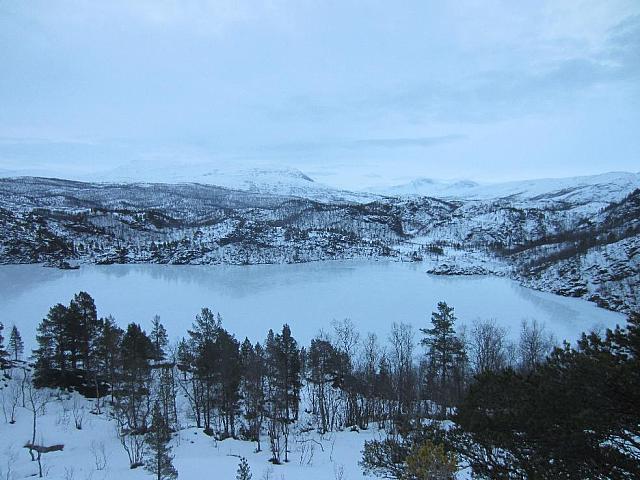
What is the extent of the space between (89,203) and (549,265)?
7457 inches

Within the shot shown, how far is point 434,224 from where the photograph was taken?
185m

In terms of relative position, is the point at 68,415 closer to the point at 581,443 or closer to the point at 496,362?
the point at 581,443

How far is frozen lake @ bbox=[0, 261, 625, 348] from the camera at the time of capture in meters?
48.3

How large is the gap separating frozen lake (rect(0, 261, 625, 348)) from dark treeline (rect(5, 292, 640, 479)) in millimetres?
10633

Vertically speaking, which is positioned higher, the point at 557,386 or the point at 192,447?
the point at 557,386

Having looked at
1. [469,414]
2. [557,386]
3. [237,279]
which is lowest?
[237,279]

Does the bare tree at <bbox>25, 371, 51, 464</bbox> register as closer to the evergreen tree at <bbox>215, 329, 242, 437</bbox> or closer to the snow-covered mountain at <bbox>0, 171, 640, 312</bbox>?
the evergreen tree at <bbox>215, 329, 242, 437</bbox>

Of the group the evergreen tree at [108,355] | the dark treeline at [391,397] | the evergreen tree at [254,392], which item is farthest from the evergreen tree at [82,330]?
the evergreen tree at [254,392]

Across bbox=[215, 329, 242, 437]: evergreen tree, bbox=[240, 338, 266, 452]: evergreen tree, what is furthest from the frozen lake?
bbox=[215, 329, 242, 437]: evergreen tree

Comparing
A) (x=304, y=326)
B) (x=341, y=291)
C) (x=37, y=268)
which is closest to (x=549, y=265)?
(x=341, y=291)

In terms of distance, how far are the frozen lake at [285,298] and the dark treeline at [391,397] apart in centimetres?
1063

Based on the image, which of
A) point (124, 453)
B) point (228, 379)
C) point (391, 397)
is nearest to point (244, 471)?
point (124, 453)

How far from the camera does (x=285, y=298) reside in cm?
6419

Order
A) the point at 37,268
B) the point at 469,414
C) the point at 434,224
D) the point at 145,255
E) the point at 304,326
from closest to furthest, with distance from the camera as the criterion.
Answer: the point at 469,414, the point at 304,326, the point at 37,268, the point at 145,255, the point at 434,224
